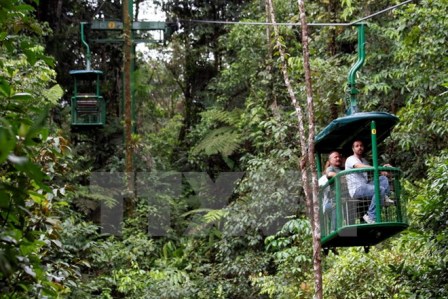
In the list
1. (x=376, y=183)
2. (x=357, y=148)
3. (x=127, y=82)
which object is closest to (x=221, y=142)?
(x=127, y=82)

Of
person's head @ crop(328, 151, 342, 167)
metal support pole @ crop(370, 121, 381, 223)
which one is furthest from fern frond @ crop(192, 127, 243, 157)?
metal support pole @ crop(370, 121, 381, 223)

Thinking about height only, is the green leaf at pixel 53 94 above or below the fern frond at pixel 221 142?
above

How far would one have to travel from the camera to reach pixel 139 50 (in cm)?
1995

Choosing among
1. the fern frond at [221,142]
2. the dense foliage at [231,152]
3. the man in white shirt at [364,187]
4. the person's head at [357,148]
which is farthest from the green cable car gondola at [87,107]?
the man in white shirt at [364,187]

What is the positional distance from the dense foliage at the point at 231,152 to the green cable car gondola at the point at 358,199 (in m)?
0.28

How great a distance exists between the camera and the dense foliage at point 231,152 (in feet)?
33.7

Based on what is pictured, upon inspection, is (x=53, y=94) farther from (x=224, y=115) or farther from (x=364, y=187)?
(x=364, y=187)

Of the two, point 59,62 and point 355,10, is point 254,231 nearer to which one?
point 355,10

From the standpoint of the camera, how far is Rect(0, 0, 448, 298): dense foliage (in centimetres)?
1027

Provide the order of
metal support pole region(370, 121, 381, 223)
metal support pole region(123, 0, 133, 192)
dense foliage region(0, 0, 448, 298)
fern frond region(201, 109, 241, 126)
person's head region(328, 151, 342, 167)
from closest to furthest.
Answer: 1. metal support pole region(370, 121, 381, 223)
2. person's head region(328, 151, 342, 167)
3. dense foliage region(0, 0, 448, 298)
4. metal support pole region(123, 0, 133, 192)
5. fern frond region(201, 109, 241, 126)

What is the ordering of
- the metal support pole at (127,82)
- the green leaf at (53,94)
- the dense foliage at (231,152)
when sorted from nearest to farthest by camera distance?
the dense foliage at (231,152)
the green leaf at (53,94)
the metal support pole at (127,82)

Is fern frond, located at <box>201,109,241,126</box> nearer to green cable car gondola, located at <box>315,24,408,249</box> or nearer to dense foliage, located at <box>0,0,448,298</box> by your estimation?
dense foliage, located at <box>0,0,448,298</box>

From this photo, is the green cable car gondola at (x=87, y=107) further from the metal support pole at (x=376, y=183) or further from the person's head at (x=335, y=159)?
the metal support pole at (x=376, y=183)

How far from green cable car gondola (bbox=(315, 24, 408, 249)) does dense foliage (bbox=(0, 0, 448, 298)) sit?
28 centimetres
